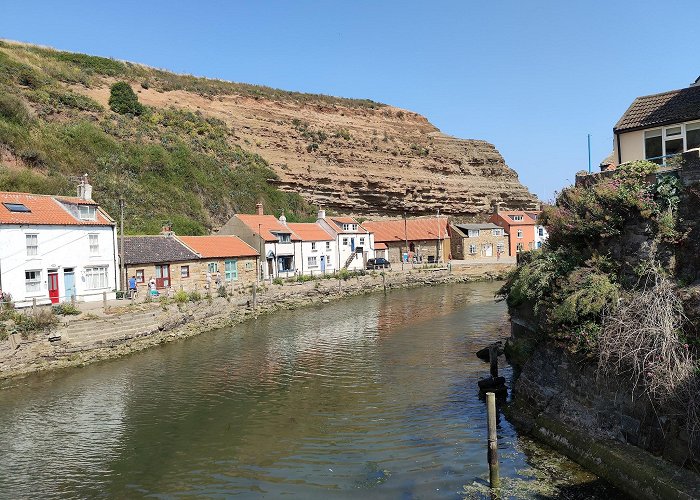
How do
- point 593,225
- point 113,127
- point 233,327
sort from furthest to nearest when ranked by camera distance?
point 113,127 < point 233,327 < point 593,225

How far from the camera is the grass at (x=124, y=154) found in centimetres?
5050

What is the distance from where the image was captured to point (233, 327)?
1355 inches

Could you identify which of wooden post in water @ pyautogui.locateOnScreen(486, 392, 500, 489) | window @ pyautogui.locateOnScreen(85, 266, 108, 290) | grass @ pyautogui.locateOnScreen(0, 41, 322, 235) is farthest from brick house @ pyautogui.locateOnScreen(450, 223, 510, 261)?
wooden post in water @ pyautogui.locateOnScreen(486, 392, 500, 489)

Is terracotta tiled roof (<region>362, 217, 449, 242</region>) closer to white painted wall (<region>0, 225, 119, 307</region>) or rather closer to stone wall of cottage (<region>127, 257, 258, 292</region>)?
stone wall of cottage (<region>127, 257, 258, 292</region>)

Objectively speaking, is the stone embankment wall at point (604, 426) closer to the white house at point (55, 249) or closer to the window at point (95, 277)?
the white house at point (55, 249)

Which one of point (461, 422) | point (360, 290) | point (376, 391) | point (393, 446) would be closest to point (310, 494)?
point (393, 446)

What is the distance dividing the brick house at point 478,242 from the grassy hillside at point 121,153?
20013 mm

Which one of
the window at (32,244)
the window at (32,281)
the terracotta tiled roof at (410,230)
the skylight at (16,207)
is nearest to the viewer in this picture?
the window at (32,281)

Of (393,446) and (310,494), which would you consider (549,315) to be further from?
(310,494)

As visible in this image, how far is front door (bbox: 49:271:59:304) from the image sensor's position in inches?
1203

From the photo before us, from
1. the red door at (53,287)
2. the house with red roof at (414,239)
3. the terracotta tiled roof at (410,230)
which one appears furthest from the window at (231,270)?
the terracotta tiled roof at (410,230)

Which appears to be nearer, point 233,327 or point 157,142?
point 233,327

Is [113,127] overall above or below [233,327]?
above

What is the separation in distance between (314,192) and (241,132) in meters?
15.8
